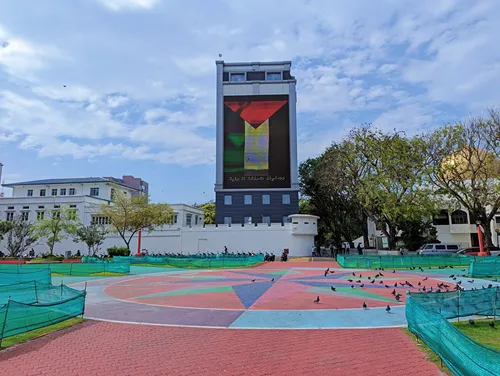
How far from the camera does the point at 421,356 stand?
7430 millimetres

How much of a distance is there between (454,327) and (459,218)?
5448 centimetres

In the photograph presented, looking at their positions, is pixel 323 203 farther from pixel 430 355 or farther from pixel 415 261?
pixel 430 355

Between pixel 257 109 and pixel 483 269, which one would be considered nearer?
pixel 483 269

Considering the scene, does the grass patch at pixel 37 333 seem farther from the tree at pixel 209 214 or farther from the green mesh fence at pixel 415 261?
the tree at pixel 209 214

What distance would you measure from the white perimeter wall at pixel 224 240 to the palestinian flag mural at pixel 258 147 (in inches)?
419

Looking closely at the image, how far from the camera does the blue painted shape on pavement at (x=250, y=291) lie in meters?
Answer: 14.8

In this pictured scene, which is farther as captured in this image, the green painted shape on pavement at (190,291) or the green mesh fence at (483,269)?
the green mesh fence at (483,269)

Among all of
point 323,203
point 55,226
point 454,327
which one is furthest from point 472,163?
point 55,226

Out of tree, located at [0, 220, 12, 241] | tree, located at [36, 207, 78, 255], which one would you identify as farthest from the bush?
tree, located at [0, 220, 12, 241]

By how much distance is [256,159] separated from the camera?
58.2 m

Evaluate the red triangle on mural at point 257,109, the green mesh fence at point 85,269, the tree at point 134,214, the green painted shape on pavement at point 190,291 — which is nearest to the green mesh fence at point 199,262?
the green mesh fence at point 85,269

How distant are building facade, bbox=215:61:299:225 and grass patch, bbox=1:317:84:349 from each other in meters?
46.6

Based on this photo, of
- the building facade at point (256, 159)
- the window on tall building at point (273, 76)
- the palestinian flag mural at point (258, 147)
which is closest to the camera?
the building facade at point (256, 159)

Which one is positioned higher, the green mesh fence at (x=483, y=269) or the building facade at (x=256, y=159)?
the building facade at (x=256, y=159)
